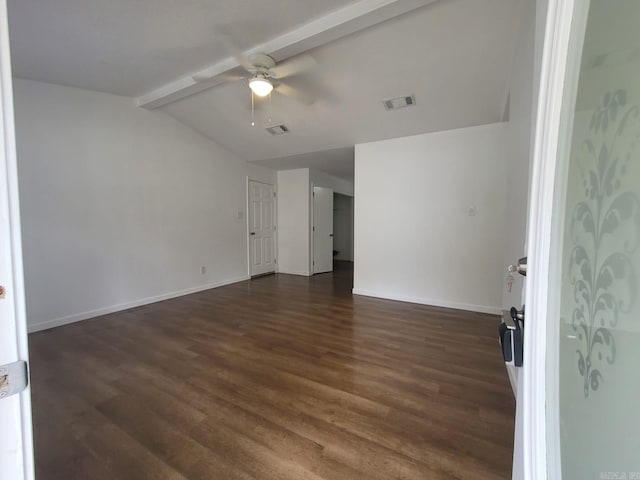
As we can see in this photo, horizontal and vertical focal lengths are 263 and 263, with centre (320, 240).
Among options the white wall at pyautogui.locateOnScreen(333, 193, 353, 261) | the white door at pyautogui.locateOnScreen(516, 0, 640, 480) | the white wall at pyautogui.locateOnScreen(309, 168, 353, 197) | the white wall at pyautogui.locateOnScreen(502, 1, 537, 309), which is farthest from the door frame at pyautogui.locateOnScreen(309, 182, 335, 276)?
the white door at pyautogui.locateOnScreen(516, 0, 640, 480)

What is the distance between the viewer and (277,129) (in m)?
3.83

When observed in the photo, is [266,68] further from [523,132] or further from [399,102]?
[523,132]

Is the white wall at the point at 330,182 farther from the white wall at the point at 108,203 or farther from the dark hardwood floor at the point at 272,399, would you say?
the dark hardwood floor at the point at 272,399

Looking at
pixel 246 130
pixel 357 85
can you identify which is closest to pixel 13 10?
pixel 246 130

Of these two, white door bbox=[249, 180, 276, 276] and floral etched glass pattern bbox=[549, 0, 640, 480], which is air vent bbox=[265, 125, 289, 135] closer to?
white door bbox=[249, 180, 276, 276]

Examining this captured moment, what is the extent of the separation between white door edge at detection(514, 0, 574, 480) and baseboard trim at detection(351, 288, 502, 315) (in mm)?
3157

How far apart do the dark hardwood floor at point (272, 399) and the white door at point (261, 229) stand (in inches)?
98.5

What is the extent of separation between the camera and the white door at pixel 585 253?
0.49 m

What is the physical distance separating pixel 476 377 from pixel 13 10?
4163 mm

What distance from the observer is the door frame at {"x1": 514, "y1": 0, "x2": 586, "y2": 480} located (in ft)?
1.73

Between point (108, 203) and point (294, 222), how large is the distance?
329cm

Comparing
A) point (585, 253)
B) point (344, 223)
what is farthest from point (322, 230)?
point (585, 253)

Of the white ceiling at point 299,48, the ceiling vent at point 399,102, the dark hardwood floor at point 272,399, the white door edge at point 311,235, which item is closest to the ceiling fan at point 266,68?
the white ceiling at point 299,48

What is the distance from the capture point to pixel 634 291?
48 cm
